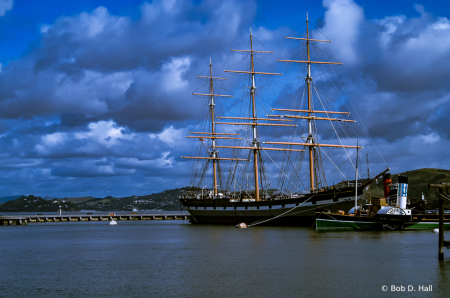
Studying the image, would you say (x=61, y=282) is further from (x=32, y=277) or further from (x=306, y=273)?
(x=306, y=273)

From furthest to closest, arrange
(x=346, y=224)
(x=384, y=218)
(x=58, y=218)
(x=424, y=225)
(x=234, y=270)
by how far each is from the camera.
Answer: (x=58, y=218) → (x=424, y=225) → (x=346, y=224) → (x=384, y=218) → (x=234, y=270)

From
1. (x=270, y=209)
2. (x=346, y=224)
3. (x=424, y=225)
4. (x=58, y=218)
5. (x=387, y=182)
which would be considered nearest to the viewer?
(x=346, y=224)

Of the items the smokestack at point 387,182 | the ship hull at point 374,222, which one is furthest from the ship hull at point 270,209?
the ship hull at point 374,222

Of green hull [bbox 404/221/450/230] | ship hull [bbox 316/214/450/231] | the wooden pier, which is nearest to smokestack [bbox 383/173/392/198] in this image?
green hull [bbox 404/221/450/230]

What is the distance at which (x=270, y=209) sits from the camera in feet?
278

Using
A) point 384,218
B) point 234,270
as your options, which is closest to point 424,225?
point 384,218

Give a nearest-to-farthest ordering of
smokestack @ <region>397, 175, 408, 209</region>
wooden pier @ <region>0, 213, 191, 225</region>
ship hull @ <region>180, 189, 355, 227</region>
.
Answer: smokestack @ <region>397, 175, 408, 209</region>, ship hull @ <region>180, 189, 355, 227</region>, wooden pier @ <region>0, 213, 191, 225</region>

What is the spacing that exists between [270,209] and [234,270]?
5072 cm

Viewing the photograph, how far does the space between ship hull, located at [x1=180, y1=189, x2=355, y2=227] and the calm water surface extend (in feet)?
70.9

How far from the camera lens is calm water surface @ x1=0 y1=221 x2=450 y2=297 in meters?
27.7

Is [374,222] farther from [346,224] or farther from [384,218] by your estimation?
[346,224]

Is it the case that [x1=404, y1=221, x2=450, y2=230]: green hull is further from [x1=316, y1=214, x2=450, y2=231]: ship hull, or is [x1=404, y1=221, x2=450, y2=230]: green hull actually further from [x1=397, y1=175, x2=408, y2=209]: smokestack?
[x1=397, y1=175, x2=408, y2=209]: smokestack

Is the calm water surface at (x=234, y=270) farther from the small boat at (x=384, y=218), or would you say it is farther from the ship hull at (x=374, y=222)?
the ship hull at (x=374, y=222)

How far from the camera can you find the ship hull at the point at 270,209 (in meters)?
75.1
